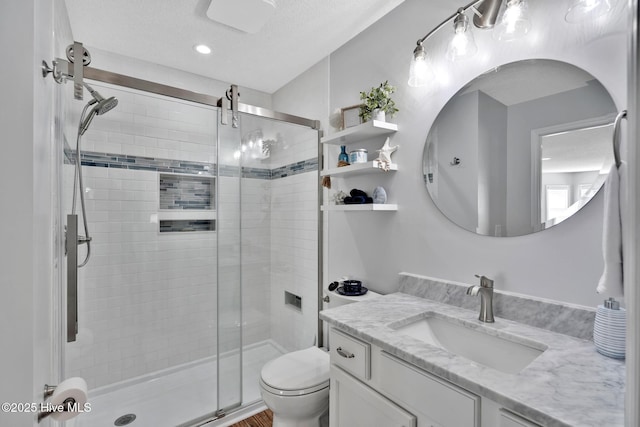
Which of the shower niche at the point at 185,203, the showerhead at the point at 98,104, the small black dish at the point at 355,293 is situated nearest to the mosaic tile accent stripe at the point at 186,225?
the shower niche at the point at 185,203

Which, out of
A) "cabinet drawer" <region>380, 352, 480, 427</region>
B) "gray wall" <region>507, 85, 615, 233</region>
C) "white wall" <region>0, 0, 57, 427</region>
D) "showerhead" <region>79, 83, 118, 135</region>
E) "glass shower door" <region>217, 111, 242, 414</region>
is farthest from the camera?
"glass shower door" <region>217, 111, 242, 414</region>

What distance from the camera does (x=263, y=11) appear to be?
1.67 m

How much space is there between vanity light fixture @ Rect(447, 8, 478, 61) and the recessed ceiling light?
5.44 feet

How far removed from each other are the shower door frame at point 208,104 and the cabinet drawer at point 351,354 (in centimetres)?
106

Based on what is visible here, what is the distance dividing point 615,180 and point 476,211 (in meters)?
0.55

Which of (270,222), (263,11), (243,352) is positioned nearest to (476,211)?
(270,222)

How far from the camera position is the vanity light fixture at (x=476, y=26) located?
1.09m

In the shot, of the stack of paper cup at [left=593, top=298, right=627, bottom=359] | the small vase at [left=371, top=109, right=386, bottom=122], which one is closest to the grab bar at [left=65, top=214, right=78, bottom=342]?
the small vase at [left=371, top=109, right=386, bottom=122]

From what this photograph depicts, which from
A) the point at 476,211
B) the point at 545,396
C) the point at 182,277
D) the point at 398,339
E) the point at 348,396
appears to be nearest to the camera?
the point at 545,396

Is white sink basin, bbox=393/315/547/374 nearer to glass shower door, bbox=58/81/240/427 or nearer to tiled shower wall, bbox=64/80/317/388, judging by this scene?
tiled shower wall, bbox=64/80/317/388

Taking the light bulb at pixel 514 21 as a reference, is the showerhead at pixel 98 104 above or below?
below

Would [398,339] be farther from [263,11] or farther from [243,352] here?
[263,11]

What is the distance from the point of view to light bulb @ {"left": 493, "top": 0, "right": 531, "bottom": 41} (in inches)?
42.6

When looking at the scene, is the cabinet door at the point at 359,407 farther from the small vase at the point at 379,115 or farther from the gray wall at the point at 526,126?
the small vase at the point at 379,115
